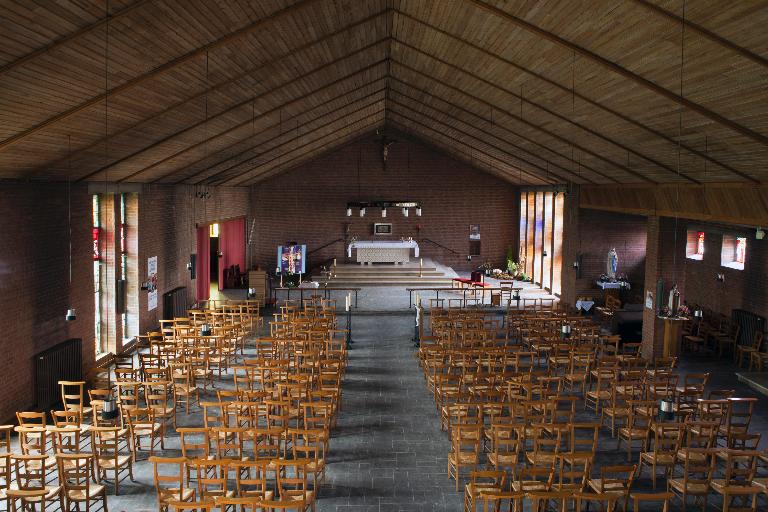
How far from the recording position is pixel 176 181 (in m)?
19.9

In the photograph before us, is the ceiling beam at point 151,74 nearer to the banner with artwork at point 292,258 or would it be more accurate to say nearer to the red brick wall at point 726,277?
the red brick wall at point 726,277

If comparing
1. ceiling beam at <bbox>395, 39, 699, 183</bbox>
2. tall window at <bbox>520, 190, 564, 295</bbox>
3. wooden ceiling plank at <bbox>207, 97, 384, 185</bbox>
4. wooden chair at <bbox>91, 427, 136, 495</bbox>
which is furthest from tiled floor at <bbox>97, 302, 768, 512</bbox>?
tall window at <bbox>520, 190, 564, 295</bbox>

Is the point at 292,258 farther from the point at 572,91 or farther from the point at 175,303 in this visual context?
the point at 572,91

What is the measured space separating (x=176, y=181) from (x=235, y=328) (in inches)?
232

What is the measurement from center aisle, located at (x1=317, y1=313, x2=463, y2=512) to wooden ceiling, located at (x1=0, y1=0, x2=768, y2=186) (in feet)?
19.7

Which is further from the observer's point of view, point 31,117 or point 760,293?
point 760,293

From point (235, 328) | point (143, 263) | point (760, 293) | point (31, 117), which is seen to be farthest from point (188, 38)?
point (760, 293)

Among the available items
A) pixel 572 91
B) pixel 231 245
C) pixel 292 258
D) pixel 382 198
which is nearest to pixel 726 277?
pixel 572 91

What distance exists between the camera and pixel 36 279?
1246 centimetres

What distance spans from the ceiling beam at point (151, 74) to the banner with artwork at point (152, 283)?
8735mm

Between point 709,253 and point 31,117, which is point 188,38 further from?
point 709,253

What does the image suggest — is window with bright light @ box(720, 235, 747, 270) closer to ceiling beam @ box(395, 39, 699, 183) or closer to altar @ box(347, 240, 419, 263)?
ceiling beam @ box(395, 39, 699, 183)

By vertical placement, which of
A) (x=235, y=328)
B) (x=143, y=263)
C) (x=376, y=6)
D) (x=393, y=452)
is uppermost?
(x=376, y=6)

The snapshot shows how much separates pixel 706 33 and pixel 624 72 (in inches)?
85.3
